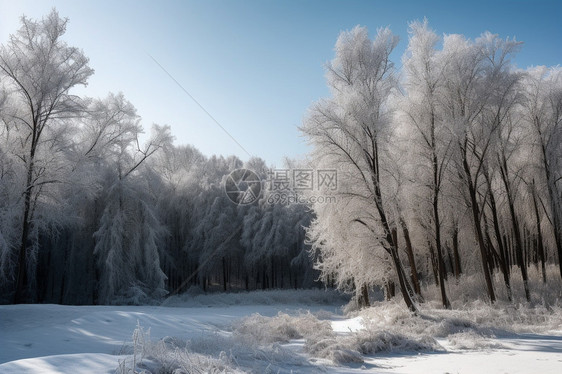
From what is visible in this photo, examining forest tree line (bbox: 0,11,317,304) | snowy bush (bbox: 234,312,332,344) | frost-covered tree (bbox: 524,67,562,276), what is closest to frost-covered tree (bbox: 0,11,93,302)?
forest tree line (bbox: 0,11,317,304)

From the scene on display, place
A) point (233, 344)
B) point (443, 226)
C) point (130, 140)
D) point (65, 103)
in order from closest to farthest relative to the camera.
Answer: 1. point (233, 344)
2. point (65, 103)
3. point (443, 226)
4. point (130, 140)

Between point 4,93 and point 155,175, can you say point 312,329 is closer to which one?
point 4,93

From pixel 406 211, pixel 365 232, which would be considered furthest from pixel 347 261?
pixel 406 211

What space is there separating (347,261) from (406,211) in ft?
9.95

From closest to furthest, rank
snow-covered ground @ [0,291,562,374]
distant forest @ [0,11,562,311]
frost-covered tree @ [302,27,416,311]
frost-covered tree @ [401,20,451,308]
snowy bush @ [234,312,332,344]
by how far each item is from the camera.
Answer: snow-covered ground @ [0,291,562,374]
snowy bush @ [234,312,332,344]
frost-covered tree @ [302,27,416,311]
distant forest @ [0,11,562,311]
frost-covered tree @ [401,20,451,308]

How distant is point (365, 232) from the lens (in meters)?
11.9

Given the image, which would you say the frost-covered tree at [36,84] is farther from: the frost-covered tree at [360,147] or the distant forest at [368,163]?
the frost-covered tree at [360,147]

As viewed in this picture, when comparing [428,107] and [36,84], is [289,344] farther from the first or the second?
[36,84]

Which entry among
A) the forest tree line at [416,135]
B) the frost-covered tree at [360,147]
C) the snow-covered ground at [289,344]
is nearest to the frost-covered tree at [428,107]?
the forest tree line at [416,135]

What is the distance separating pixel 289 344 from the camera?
877cm

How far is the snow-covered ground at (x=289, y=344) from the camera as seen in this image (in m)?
4.36

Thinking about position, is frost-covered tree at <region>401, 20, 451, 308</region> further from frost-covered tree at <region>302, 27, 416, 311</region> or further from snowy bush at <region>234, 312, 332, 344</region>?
snowy bush at <region>234, 312, 332, 344</region>

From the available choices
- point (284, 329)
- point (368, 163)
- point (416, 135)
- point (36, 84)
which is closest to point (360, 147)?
point (368, 163)

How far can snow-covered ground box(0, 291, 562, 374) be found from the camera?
436 cm
